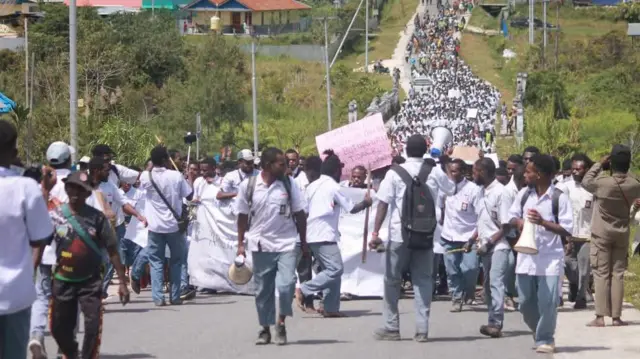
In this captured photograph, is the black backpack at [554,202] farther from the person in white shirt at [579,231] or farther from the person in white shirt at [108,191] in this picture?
the person in white shirt at [108,191]

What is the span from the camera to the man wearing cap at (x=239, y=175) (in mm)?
16188

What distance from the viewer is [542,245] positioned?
452 inches

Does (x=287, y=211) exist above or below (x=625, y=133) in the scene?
above

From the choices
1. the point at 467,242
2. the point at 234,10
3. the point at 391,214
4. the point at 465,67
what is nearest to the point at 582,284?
the point at 467,242

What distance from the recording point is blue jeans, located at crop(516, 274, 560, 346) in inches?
451

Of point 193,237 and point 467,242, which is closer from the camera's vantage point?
point 467,242

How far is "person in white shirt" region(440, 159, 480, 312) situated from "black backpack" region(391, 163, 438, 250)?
293cm

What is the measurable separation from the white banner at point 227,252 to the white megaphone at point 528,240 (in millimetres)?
5450

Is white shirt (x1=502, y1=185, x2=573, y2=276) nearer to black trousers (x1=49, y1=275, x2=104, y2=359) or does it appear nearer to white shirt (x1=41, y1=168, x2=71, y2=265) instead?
black trousers (x1=49, y1=275, x2=104, y2=359)

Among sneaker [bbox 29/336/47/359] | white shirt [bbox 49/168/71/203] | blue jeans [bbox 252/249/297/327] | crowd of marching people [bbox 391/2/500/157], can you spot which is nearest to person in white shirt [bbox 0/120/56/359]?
sneaker [bbox 29/336/47/359]

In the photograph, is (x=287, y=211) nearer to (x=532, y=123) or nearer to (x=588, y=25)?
(x=532, y=123)

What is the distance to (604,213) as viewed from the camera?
13727 mm

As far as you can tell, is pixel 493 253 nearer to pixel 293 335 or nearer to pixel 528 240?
pixel 528 240

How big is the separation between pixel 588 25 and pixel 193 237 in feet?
320
